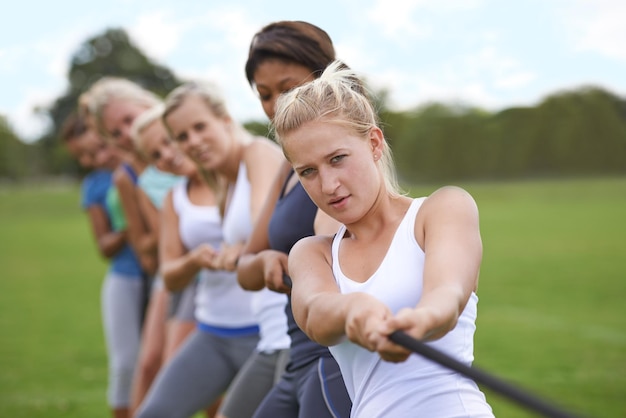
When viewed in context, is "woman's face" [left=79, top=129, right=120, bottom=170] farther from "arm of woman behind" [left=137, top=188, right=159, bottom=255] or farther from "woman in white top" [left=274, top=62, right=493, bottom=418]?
"woman in white top" [left=274, top=62, right=493, bottom=418]

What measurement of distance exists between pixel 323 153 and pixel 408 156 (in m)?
31.9

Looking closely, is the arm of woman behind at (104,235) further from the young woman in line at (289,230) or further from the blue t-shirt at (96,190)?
the young woman in line at (289,230)

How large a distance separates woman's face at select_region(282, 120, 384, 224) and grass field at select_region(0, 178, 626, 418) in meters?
0.68

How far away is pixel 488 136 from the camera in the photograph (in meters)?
33.5

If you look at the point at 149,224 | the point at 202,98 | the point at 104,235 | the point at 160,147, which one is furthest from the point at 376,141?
the point at 104,235

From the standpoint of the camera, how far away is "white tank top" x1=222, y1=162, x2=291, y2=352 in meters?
3.48

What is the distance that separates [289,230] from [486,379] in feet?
5.16

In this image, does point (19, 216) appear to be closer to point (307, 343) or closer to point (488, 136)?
point (488, 136)

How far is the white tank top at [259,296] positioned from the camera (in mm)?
Answer: 3480

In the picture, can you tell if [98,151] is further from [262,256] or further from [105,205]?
[262,256]

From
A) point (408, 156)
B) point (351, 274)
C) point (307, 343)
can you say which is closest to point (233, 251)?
point (307, 343)

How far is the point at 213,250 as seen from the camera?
3.84m

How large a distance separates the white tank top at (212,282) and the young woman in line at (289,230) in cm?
81

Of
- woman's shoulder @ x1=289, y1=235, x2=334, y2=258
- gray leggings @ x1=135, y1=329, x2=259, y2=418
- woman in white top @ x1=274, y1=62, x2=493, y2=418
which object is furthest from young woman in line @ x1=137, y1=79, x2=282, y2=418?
woman in white top @ x1=274, y1=62, x2=493, y2=418
